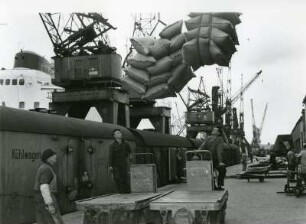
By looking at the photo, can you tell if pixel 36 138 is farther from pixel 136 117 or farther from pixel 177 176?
pixel 136 117

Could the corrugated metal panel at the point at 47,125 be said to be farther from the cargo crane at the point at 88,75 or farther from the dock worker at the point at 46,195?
the cargo crane at the point at 88,75

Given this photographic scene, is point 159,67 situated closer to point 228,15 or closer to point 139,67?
point 139,67

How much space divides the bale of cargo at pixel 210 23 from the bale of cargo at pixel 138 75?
1.24m

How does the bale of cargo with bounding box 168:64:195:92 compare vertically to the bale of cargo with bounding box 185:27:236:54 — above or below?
below

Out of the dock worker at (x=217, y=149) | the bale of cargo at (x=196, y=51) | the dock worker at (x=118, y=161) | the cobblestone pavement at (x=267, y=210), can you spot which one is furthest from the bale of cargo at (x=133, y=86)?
the dock worker at (x=217, y=149)

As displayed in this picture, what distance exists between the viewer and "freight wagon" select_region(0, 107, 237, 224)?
1023 centimetres

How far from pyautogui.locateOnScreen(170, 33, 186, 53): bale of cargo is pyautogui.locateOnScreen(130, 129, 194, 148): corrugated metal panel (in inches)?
555

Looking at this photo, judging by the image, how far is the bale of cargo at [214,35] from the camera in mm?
5375

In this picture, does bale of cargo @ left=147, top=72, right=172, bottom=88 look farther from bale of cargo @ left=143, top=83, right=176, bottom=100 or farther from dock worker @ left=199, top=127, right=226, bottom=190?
dock worker @ left=199, top=127, right=226, bottom=190

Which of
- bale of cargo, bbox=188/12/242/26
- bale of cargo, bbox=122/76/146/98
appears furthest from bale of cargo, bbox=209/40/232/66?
bale of cargo, bbox=122/76/146/98

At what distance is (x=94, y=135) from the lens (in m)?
15.3

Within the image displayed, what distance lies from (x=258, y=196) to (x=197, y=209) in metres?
9.72

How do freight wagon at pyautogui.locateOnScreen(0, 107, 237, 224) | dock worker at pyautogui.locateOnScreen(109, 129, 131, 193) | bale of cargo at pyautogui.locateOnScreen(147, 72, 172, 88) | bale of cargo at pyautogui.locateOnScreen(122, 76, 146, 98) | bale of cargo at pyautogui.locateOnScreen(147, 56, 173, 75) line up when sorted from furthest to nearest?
dock worker at pyautogui.locateOnScreen(109, 129, 131, 193), freight wagon at pyautogui.locateOnScreen(0, 107, 237, 224), bale of cargo at pyautogui.locateOnScreen(122, 76, 146, 98), bale of cargo at pyautogui.locateOnScreen(147, 72, 172, 88), bale of cargo at pyautogui.locateOnScreen(147, 56, 173, 75)

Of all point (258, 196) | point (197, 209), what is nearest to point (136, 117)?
point (258, 196)
